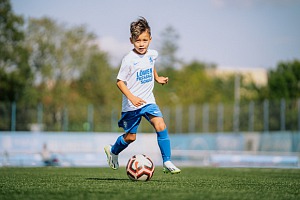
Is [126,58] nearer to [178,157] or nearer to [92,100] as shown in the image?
[178,157]

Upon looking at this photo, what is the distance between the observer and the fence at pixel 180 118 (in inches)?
1491

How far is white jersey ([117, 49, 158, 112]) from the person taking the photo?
859cm

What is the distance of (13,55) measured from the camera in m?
50.2

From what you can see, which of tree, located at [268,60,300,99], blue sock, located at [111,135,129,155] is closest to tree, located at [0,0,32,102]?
tree, located at [268,60,300,99]

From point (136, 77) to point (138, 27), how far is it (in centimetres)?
69

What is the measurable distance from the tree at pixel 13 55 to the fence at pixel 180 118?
30.9 feet

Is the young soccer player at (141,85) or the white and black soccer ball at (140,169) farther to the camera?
the young soccer player at (141,85)

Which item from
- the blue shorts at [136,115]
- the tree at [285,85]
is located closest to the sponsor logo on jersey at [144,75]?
the blue shorts at [136,115]

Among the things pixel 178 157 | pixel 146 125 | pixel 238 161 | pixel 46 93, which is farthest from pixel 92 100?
pixel 238 161

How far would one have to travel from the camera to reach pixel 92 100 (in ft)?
188

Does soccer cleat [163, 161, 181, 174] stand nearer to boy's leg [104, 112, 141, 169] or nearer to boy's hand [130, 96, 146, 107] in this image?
boy's leg [104, 112, 141, 169]

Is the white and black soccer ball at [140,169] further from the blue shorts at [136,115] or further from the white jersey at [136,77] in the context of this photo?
the white jersey at [136,77]

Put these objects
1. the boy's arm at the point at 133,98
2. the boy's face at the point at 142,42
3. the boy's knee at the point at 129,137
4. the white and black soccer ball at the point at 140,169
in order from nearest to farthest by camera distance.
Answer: the boy's arm at the point at 133,98, the white and black soccer ball at the point at 140,169, the boy's face at the point at 142,42, the boy's knee at the point at 129,137

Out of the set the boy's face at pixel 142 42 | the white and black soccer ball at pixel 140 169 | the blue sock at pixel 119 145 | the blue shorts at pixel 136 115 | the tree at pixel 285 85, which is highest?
the tree at pixel 285 85
